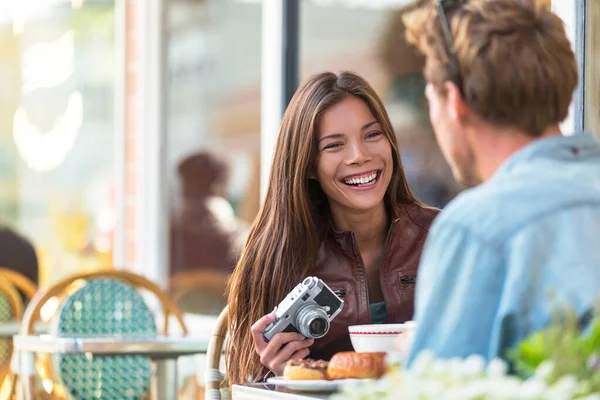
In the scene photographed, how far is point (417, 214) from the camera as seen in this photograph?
2.77 m

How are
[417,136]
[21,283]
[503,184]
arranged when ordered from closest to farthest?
[503,184], [417,136], [21,283]

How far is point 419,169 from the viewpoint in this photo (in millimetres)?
4086

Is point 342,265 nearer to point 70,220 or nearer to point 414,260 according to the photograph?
point 414,260

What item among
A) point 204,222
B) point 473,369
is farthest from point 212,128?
point 473,369

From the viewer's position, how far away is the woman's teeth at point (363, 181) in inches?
105

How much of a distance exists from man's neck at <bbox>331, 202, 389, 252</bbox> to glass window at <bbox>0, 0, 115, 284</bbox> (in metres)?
4.54

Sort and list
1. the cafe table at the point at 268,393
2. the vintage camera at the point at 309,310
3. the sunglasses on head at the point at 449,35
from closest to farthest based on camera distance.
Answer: the sunglasses on head at the point at 449,35 → the cafe table at the point at 268,393 → the vintage camera at the point at 309,310

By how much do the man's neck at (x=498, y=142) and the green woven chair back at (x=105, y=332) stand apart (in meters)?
2.35

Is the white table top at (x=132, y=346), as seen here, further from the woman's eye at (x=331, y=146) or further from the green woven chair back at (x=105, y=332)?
the woman's eye at (x=331, y=146)

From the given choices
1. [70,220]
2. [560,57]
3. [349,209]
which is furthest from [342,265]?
[70,220]

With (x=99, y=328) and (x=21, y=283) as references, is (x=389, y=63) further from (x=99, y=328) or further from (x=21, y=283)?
(x=21, y=283)

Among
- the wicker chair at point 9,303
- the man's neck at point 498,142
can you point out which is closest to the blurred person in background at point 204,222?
the wicker chair at point 9,303

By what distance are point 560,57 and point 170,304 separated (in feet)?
9.14

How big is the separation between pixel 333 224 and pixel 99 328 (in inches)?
65.3
